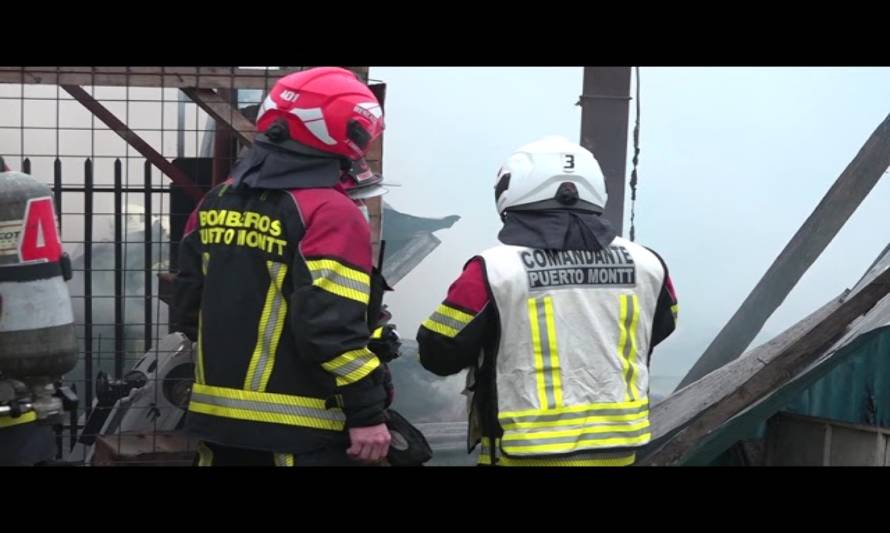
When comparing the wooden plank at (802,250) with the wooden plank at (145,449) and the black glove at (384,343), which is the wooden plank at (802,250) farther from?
the black glove at (384,343)

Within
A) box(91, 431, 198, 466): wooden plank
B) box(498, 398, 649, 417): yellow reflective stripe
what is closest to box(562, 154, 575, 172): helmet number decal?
box(498, 398, 649, 417): yellow reflective stripe

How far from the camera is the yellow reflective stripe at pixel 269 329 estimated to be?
2.97 m

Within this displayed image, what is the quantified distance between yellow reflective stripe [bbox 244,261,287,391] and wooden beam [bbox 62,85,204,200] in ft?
5.88

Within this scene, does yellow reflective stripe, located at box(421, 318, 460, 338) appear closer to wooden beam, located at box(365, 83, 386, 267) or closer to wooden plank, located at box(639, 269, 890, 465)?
wooden beam, located at box(365, 83, 386, 267)

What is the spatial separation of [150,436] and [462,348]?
1.83m

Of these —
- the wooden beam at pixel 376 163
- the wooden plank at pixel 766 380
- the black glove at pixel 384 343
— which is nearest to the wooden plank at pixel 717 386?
the wooden plank at pixel 766 380

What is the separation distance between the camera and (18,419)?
11.0 feet

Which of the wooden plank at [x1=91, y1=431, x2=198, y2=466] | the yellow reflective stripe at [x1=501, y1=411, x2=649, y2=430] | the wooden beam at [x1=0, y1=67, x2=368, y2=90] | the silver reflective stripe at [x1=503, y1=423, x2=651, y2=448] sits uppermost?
the wooden beam at [x1=0, y1=67, x2=368, y2=90]

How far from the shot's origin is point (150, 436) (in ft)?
14.8

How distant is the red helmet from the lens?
10.1 feet

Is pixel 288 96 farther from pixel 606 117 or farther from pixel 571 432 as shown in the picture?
pixel 606 117

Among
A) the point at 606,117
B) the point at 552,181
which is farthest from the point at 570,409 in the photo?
the point at 606,117

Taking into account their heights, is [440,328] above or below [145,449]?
above

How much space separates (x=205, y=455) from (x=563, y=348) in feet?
3.21
